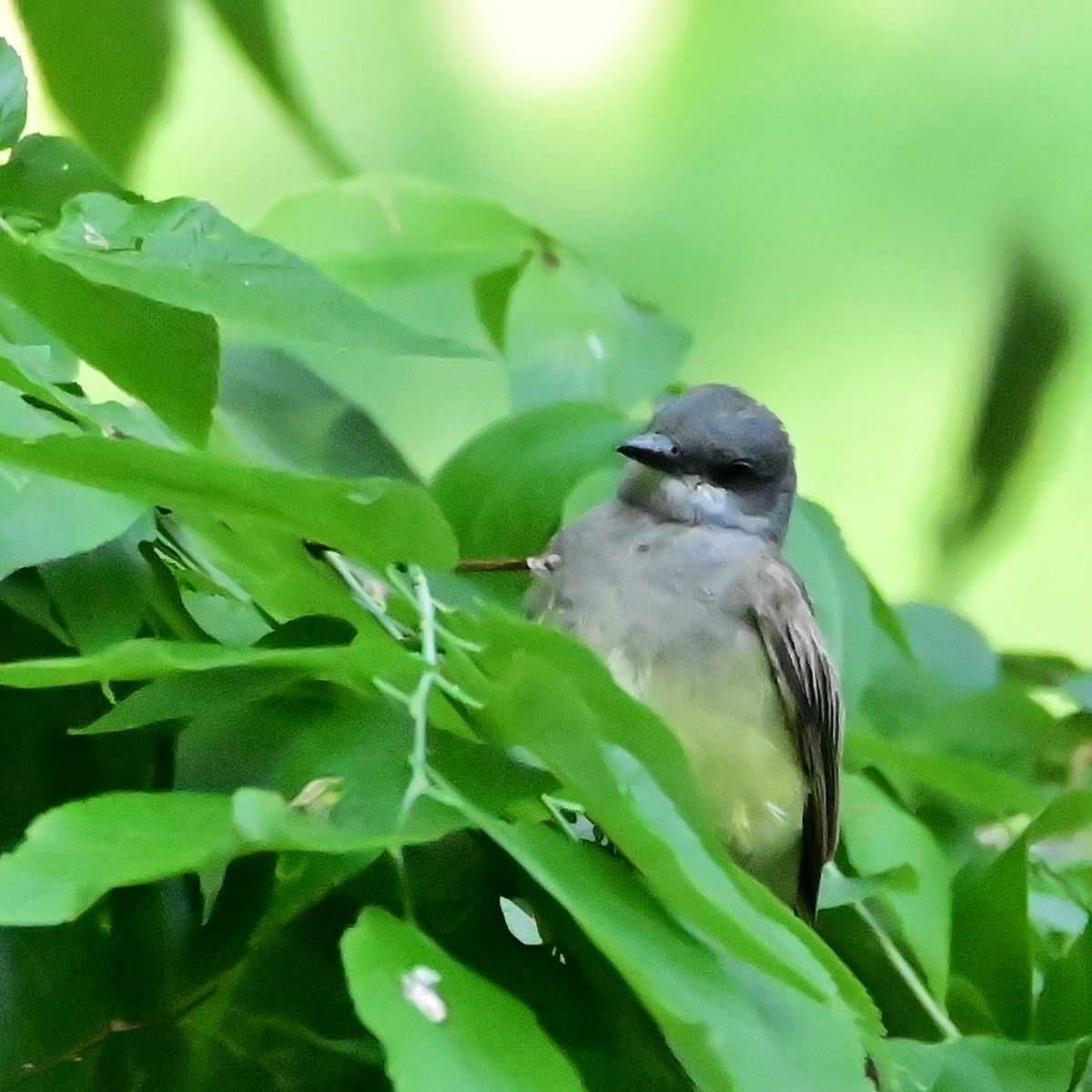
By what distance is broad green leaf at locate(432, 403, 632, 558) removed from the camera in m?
0.72

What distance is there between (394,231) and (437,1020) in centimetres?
54

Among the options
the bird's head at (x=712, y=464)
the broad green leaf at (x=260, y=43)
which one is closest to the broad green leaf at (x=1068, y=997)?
the bird's head at (x=712, y=464)

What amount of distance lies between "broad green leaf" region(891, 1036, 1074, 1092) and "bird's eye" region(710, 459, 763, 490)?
0.33 meters

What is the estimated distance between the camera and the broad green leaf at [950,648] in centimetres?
99

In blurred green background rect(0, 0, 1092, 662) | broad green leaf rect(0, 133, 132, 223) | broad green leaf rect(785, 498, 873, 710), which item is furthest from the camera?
blurred green background rect(0, 0, 1092, 662)

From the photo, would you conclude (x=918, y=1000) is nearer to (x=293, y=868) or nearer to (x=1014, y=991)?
(x=1014, y=991)

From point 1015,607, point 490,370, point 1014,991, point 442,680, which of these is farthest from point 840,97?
point 442,680

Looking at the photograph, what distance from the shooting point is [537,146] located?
1.44 metres

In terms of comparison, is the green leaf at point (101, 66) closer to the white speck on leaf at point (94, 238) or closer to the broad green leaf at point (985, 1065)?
the white speck on leaf at point (94, 238)

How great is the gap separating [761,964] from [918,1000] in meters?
0.37

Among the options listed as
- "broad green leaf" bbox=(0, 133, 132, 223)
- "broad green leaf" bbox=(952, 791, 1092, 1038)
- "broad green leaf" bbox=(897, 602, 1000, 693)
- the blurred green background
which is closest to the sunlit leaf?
the blurred green background

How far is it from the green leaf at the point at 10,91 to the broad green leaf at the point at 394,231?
10.0 inches

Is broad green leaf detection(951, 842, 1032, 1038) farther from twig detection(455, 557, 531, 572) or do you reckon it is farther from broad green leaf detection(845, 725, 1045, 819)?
twig detection(455, 557, 531, 572)

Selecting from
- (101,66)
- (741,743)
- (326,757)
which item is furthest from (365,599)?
(101,66)
